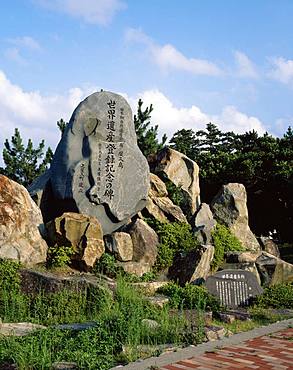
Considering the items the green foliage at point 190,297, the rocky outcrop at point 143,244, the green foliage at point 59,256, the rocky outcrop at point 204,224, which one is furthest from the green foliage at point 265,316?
the green foliage at point 59,256

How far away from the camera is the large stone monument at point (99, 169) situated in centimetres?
1048

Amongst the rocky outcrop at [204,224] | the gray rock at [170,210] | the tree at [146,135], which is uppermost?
the tree at [146,135]

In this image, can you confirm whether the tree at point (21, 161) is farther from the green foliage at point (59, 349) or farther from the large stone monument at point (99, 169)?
the green foliage at point (59, 349)

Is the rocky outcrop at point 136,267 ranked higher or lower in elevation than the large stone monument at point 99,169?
lower

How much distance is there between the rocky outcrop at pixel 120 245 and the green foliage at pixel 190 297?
1131 millimetres

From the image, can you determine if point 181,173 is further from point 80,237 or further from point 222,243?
point 80,237

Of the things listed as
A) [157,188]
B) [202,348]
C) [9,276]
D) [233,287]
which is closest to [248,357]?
[202,348]

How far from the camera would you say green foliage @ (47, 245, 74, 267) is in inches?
358

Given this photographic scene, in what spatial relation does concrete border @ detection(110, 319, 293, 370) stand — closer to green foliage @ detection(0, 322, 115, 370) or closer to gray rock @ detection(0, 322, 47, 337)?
green foliage @ detection(0, 322, 115, 370)

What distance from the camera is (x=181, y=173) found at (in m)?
14.3

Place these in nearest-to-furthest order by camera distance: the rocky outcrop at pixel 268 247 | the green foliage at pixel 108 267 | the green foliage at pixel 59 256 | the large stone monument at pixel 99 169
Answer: the green foliage at pixel 59 256 < the green foliage at pixel 108 267 < the large stone monument at pixel 99 169 < the rocky outcrop at pixel 268 247

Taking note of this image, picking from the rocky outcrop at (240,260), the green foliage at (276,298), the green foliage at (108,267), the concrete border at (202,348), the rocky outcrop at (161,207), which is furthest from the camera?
the rocky outcrop at (161,207)

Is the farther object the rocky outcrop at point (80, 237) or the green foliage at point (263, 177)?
the green foliage at point (263, 177)

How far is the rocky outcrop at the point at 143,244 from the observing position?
10.1 meters
